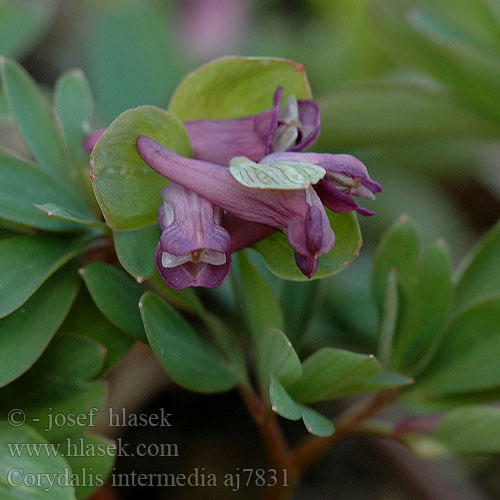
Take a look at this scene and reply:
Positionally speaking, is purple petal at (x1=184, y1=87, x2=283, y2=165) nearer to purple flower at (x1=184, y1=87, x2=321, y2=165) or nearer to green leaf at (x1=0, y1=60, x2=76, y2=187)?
purple flower at (x1=184, y1=87, x2=321, y2=165)

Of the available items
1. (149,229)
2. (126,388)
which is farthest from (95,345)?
(126,388)

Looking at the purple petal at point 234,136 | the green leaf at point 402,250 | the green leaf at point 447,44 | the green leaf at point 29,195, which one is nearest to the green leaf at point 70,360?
the green leaf at point 29,195

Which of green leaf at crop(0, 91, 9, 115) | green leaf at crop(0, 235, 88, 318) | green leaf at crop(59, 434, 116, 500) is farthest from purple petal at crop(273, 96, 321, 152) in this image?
green leaf at crop(0, 91, 9, 115)

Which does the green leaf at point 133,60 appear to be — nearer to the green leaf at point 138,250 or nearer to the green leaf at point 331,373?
the green leaf at point 138,250

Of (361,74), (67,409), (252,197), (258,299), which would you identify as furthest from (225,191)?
(361,74)

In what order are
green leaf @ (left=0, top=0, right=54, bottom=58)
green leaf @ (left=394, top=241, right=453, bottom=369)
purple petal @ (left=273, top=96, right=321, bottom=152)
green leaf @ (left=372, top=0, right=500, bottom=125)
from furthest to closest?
green leaf @ (left=0, top=0, right=54, bottom=58), green leaf @ (left=372, top=0, right=500, bottom=125), green leaf @ (left=394, top=241, right=453, bottom=369), purple petal @ (left=273, top=96, right=321, bottom=152)

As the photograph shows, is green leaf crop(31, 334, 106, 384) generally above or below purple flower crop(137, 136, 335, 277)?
below
